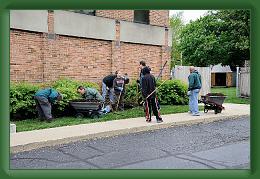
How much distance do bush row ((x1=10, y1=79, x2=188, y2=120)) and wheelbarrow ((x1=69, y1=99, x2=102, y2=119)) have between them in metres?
0.30

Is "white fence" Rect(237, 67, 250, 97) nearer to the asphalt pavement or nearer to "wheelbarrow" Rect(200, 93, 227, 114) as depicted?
"wheelbarrow" Rect(200, 93, 227, 114)

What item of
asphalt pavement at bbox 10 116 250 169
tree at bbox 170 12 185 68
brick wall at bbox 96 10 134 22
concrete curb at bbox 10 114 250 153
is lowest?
asphalt pavement at bbox 10 116 250 169

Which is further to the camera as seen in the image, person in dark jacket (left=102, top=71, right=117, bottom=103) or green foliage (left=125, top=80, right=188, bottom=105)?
green foliage (left=125, top=80, right=188, bottom=105)

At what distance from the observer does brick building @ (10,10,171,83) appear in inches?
408

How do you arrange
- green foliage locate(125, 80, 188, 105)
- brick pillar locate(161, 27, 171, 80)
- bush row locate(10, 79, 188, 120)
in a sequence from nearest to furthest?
bush row locate(10, 79, 188, 120), green foliage locate(125, 80, 188, 105), brick pillar locate(161, 27, 171, 80)

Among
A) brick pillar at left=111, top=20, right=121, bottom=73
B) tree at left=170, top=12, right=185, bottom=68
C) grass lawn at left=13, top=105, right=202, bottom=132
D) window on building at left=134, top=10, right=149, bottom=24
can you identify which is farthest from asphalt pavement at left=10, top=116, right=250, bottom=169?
tree at left=170, top=12, right=185, bottom=68

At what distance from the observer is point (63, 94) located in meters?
9.73

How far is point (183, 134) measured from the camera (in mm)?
7961

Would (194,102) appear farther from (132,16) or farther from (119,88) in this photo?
(132,16)

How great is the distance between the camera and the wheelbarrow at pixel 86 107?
30.9 ft

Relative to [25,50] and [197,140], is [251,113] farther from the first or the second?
[25,50]

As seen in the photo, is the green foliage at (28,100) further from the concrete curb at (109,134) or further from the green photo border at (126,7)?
the green photo border at (126,7)

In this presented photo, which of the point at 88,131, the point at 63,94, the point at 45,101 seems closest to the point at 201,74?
the point at 63,94

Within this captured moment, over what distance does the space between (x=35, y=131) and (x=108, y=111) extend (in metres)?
3.41
